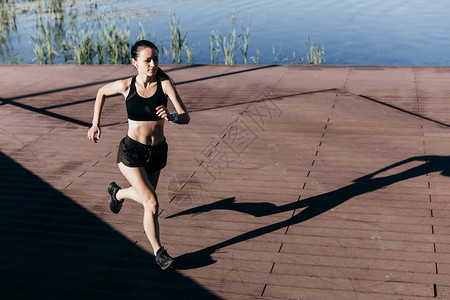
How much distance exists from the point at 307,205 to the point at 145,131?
1.75 metres

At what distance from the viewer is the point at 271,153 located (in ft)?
20.1

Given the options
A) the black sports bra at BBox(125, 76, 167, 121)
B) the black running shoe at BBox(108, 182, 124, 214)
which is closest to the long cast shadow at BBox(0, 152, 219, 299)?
the black running shoe at BBox(108, 182, 124, 214)

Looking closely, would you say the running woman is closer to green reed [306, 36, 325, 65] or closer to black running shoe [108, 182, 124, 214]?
black running shoe [108, 182, 124, 214]

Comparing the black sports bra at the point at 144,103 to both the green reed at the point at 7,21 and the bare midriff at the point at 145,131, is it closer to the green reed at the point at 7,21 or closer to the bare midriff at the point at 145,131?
the bare midriff at the point at 145,131

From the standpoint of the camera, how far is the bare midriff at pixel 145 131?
385cm

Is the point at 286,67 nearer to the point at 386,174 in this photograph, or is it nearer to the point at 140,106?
the point at 386,174

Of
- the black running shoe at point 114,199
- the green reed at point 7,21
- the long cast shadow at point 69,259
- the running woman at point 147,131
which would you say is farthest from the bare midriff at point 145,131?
the green reed at point 7,21

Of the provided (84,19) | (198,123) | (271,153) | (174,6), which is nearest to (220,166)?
(271,153)

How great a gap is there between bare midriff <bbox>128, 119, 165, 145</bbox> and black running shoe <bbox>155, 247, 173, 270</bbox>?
2.53 feet

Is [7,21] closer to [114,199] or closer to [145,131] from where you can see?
[114,199]

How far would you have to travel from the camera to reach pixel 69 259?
163 inches

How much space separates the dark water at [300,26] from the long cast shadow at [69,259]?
9.39 metres

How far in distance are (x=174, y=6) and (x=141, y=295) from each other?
19629 mm

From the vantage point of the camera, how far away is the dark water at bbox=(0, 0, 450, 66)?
617 inches
